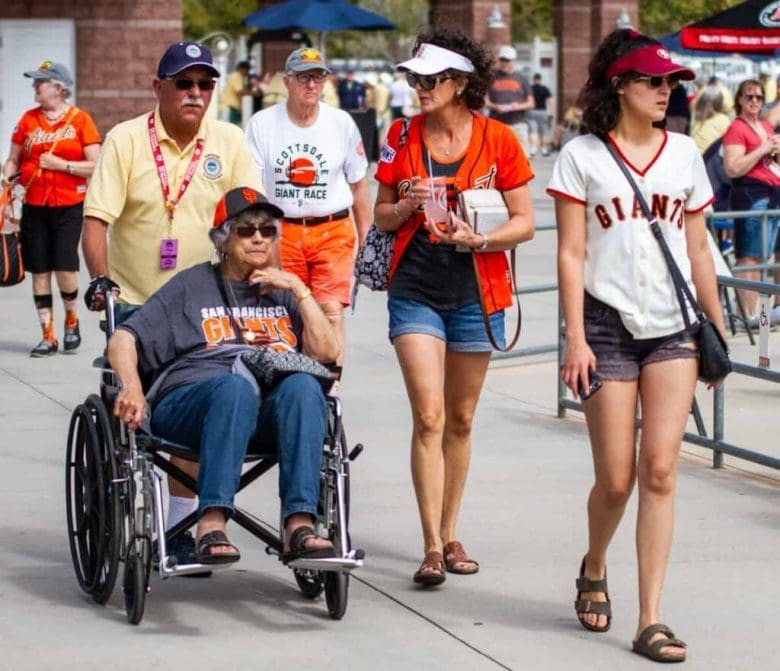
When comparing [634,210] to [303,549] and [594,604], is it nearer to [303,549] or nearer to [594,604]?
[594,604]

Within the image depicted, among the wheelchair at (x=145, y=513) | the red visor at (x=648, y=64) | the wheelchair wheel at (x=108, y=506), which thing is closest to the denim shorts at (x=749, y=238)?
the wheelchair at (x=145, y=513)

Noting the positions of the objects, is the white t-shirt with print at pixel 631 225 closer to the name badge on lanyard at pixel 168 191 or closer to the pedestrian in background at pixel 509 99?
the name badge on lanyard at pixel 168 191

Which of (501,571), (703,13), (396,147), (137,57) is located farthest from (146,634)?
(703,13)

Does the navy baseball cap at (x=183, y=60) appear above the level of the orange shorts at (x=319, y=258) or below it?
above

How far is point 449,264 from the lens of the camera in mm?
6781

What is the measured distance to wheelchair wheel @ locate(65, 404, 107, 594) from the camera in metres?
6.36

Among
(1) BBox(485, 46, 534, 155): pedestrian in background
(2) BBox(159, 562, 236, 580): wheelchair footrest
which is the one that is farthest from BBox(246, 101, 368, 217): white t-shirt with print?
(1) BBox(485, 46, 534, 155): pedestrian in background

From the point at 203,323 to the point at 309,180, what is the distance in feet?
11.2

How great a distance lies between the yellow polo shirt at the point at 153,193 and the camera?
7078mm

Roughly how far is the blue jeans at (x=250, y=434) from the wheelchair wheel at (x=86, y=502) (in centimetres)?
40

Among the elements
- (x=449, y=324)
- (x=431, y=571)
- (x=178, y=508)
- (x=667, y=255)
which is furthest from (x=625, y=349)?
(x=178, y=508)

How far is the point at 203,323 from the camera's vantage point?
21.3 ft

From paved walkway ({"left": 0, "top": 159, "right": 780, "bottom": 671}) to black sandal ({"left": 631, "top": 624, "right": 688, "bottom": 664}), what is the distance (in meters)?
0.05

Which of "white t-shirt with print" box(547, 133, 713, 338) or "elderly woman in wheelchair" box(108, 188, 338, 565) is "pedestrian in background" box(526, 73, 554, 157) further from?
"white t-shirt with print" box(547, 133, 713, 338)
